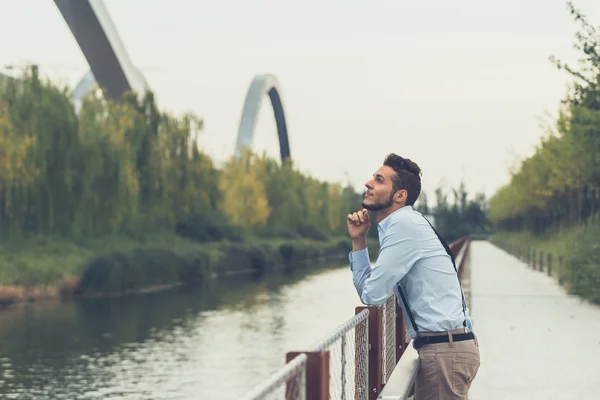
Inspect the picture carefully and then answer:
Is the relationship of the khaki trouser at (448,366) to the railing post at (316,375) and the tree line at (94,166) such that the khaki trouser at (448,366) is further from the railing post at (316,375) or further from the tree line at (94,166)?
the tree line at (94,166)

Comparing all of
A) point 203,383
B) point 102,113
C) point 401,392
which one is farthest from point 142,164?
point 401,392

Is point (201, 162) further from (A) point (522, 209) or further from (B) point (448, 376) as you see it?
(B) point (448, 376)

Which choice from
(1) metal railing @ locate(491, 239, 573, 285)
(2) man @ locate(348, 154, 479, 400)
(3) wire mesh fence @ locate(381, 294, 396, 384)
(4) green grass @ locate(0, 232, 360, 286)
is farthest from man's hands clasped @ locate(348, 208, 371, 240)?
(4) green grass @ locate(0, 232, 360, 286)

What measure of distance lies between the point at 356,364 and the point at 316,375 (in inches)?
73.0

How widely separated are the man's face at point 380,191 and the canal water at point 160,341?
34.5 ft

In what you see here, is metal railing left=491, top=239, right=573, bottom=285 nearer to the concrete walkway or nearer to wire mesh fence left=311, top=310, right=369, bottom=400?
the concrete walkway

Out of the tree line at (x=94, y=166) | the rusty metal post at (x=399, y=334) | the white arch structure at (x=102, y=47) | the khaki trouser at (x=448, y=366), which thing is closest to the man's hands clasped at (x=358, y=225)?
the khaki trouser at (x=448, y=366)

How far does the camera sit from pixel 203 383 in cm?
1647

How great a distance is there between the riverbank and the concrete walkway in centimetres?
1304

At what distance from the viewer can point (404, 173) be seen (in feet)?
16.1

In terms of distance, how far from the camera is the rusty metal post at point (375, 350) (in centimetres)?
634

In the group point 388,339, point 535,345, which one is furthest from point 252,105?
point 388,339

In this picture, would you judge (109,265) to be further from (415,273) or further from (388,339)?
(415,273)

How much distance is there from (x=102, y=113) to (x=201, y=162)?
7249 millimetres
